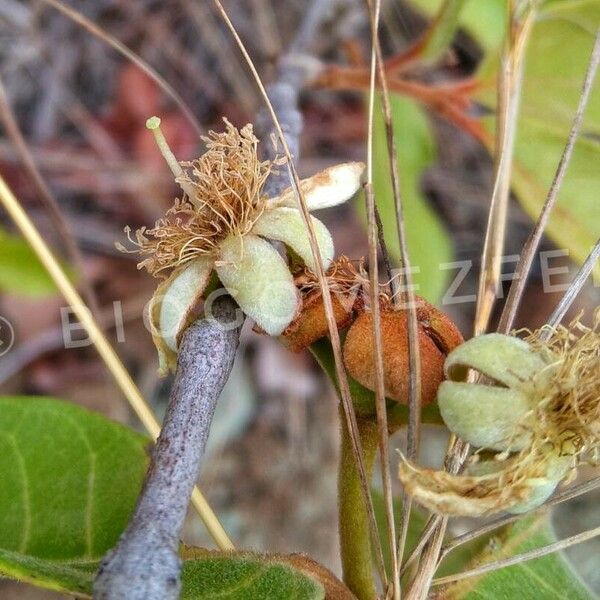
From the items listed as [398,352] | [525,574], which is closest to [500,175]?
[398,352]

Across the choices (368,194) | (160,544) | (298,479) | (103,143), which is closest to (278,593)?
(160,544)

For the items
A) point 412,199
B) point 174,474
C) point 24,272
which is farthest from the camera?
point 412,199

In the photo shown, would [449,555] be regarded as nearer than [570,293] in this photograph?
No

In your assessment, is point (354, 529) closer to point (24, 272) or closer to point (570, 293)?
point (570, 293)

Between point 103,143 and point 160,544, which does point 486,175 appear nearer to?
point 103,143

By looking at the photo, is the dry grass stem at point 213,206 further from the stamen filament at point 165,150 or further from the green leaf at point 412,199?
the green leaf at point 412,199

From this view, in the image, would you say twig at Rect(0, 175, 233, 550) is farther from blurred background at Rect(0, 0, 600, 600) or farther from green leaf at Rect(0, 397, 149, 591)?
blurred background at Rect(0, 0, 600, 600)

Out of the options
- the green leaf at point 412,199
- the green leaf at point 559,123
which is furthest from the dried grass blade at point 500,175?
the green leaf at point 412,199

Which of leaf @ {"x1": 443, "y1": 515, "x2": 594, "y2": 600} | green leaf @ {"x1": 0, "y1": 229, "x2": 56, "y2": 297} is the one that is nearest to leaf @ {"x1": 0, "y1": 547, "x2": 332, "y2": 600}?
leaf @ {"x1": 443, "y1": 515, "x2": 594, "y2": 600}
